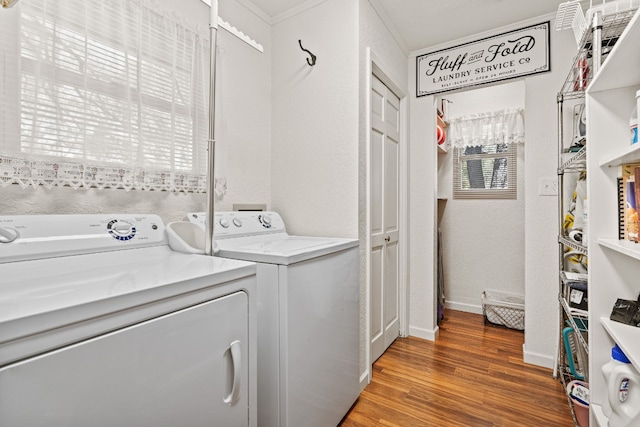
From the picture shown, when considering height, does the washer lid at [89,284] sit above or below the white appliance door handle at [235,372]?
above

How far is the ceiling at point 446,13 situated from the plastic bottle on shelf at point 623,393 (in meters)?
2.13

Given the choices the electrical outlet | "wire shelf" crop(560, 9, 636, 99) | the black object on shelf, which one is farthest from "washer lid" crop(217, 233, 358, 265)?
the electrical outlet

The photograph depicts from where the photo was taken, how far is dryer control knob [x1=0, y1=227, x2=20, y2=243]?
96 centimetres

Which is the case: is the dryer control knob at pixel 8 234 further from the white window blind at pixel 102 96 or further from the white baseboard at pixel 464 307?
the white baseboard at pixel 464 307

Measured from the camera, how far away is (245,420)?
100 cm

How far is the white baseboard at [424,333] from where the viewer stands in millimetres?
2625

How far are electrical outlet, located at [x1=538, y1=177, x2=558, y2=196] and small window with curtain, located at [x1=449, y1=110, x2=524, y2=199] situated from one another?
1025 mm

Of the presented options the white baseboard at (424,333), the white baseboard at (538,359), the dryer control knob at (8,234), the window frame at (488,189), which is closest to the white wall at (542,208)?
the white baseboard at (538,359)

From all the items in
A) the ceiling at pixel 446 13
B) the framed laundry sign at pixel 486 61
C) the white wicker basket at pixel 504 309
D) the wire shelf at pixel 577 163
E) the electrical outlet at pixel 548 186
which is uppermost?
the ceiling at pixel 446 13

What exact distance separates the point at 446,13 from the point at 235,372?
252cm

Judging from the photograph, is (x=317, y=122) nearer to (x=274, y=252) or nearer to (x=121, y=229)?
(x=274, y=252)

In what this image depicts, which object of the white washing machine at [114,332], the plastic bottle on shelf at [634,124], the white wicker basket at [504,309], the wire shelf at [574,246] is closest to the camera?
the white washing machine at [114,332]

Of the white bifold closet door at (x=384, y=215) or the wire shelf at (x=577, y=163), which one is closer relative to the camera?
the wire shelf at (x=577, y=163)

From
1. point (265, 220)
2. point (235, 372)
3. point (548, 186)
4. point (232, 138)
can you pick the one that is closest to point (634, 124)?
point (548, 186)
